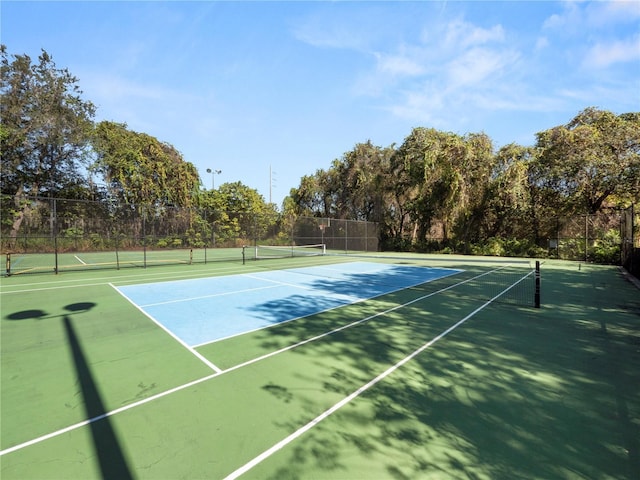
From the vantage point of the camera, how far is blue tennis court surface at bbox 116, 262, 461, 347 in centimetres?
609

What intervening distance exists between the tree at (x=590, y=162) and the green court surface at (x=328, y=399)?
63.5ft

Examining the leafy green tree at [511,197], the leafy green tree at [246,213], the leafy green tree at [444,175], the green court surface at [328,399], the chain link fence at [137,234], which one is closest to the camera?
the green court surface at [328,399]

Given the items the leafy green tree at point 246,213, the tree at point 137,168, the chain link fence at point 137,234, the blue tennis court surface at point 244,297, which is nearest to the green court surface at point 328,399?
the blue tennis court surface at point 244,297

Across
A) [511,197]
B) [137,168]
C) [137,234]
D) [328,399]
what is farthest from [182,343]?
[137,168]

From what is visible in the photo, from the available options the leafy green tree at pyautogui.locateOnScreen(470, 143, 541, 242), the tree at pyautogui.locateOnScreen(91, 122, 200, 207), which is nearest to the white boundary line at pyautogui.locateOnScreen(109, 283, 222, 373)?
the leafy green tree at pyautogui.locateOnScreen(470, 143, 541, 242)

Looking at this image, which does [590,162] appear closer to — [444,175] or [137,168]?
[444,175]

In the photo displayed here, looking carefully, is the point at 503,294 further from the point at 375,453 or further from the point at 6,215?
the point at 6,215

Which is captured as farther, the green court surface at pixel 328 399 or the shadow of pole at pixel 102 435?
the green court surface at pixel 328 399

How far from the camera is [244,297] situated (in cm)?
858

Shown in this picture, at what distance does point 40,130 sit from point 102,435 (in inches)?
1375

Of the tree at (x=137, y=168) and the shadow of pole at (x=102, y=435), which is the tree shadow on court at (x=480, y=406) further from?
the tree at (x=137, y=168)

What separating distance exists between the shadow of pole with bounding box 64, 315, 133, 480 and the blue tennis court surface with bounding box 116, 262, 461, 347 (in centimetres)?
144

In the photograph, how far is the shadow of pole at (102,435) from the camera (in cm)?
231

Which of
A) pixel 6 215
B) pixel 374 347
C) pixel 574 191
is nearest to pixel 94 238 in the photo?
pixel 6 215
